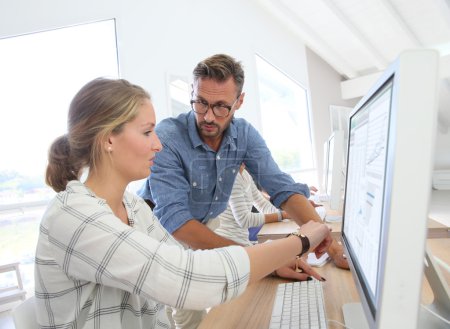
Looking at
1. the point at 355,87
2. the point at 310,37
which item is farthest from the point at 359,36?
the point at 355,87

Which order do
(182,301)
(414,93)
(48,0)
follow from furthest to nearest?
(48,0) → (182,301) → (414,93)

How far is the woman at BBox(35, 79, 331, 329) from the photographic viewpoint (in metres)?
0.73

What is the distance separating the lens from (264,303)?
3.19 ft

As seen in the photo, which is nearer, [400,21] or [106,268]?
[106,268]

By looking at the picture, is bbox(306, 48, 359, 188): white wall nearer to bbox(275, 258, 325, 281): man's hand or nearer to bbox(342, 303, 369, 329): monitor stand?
bbox(275, 258, 325, 281): man's hand

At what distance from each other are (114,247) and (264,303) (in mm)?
450

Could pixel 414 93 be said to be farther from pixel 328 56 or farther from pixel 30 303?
pixel 328 56

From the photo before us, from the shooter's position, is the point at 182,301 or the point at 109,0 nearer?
the point at 182,301

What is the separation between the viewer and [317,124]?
7.37 m

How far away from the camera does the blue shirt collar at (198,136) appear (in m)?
1.64

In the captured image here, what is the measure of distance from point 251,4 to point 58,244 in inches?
234

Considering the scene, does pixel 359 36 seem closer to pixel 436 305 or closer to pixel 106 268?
pixel 436 305

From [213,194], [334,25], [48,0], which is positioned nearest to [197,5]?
[48,0]

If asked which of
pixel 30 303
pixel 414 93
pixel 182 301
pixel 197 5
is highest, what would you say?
pixel 197 5
